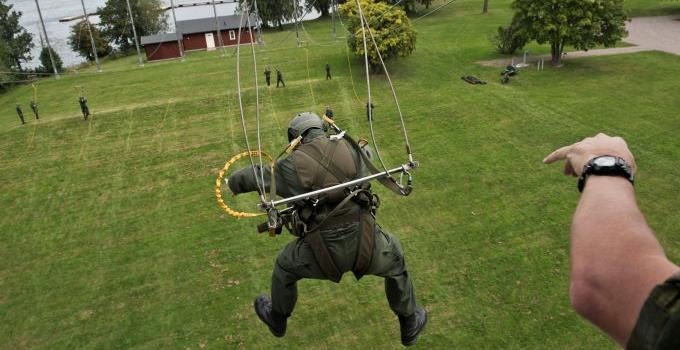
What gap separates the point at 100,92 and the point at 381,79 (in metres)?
19.5

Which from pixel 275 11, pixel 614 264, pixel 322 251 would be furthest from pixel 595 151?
pixel 275 11

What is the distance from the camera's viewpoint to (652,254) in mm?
1581

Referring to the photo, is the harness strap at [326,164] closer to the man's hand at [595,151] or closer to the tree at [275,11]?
the man's hand at [595,151]

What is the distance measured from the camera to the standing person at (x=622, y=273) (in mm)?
1433

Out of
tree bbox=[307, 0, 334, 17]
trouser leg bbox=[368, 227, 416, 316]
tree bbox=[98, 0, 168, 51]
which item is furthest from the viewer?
tree bbox=[307, 0, 334, 17]

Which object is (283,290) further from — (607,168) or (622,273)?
(622,273)

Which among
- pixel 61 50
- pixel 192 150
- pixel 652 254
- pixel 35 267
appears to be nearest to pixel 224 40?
pixel 61 50

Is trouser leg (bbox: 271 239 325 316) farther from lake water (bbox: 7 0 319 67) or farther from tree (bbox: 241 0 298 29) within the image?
lake water (bbox: 7 0 319 67)

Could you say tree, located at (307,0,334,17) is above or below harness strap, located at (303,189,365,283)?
above

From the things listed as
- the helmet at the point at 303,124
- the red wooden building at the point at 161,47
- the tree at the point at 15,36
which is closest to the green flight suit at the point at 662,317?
the helmet at the point at 303,124

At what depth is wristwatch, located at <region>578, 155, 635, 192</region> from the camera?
1.98 m

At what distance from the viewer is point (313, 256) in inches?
233

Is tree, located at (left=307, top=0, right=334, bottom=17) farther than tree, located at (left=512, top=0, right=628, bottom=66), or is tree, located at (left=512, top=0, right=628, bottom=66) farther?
tree, located at (left=307, top=0, right=334, bottom=17)

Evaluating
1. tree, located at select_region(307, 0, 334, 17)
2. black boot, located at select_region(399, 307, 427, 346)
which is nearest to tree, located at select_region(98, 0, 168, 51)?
tree, located at select_region(307, 0, 334, 17)
